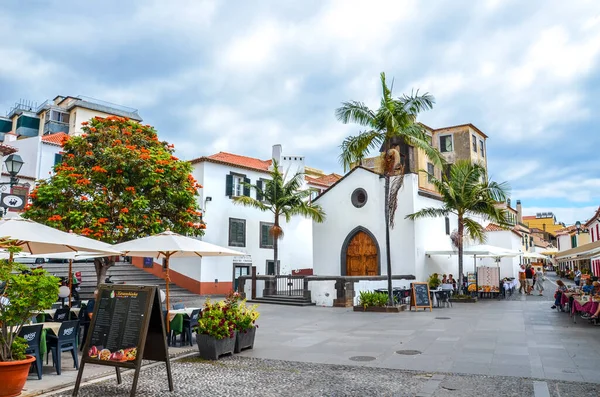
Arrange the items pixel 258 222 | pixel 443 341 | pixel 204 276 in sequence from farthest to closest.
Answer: pixel 258 222 < pixel 204 276 < pixel 443 341

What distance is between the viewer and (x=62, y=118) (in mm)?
47906

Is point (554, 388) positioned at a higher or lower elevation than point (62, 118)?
lower

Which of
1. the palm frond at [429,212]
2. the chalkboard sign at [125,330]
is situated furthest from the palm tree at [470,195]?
the chalkboard sign at [125,330]

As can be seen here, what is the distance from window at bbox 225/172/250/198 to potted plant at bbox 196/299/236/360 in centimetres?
2098

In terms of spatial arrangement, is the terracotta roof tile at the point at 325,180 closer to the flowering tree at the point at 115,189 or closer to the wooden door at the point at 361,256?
the wooden door at the point at 361,256

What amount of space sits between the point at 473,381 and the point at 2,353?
6664 mm

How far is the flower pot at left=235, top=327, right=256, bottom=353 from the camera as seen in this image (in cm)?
955

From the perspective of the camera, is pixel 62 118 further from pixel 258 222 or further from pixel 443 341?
pixel 443 341

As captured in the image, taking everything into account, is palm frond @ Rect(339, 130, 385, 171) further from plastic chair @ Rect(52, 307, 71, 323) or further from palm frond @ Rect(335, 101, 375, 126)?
plastic chair @ Rect(52, 307, 71, 323)

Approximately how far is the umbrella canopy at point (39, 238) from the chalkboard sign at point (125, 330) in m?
2.14

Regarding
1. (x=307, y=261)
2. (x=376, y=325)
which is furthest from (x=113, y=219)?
(x=307, y=261)

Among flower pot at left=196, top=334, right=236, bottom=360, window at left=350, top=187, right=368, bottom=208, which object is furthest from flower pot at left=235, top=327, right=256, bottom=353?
window at left=350, top=187, right=368, bottom=208

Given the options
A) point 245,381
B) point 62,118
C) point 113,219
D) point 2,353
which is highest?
point 62,118

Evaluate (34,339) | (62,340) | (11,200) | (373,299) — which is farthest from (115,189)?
(373,299)
